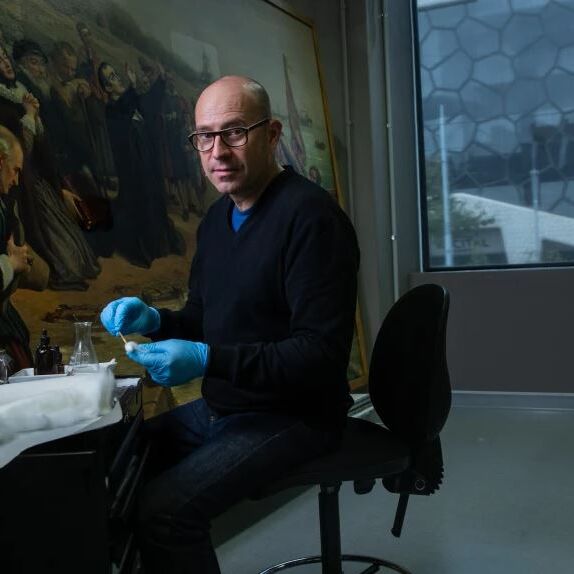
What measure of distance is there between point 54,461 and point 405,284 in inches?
158

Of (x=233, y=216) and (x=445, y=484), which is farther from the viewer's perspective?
(x=445, y=484)

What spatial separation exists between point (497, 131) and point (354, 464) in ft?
12.6

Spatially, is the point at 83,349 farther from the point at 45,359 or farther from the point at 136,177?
the point at 136,177

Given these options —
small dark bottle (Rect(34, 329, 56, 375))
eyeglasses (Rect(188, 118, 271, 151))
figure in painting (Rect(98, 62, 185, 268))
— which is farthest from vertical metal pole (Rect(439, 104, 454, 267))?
small dark bottle (Rect(34, 329, 56, 375))

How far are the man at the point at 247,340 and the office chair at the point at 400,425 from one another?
0.07 metres

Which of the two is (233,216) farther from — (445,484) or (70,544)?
(445,484)

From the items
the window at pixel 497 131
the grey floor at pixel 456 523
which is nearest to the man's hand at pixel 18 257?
the grey floor at pixel 456 523

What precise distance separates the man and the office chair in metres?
0.07

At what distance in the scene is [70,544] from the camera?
1128mm

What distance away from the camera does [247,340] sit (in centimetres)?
168

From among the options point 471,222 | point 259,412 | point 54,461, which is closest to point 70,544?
point 54,461

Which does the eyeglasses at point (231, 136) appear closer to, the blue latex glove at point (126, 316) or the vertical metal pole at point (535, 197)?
the blue latex glove at point (126, 316)

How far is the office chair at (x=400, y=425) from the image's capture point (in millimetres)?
1631

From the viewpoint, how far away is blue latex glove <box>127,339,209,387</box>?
1.47 m
